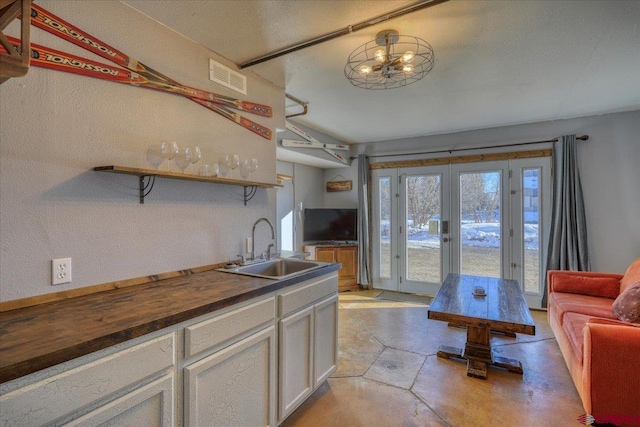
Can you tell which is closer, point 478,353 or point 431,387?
point 431,387

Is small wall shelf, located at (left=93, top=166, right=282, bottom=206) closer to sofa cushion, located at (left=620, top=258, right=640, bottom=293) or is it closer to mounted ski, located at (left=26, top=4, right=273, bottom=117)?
mounted ski, located at (left=26, top=4, right=273, bottom=117)

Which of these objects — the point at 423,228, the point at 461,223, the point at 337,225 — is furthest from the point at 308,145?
the point at 461,223

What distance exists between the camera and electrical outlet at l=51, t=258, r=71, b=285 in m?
1.45

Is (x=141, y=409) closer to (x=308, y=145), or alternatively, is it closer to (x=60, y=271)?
(x=60, y=271)

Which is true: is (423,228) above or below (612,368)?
above

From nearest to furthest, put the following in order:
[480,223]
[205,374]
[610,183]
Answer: [205,374]
[610,183]
[480,223]

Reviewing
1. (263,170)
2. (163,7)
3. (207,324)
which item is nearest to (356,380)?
(207,324)

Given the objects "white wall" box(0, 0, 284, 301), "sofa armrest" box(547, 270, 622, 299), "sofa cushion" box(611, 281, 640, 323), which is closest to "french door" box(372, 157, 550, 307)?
"sofa armrest" box(547, 270, 622, 299)

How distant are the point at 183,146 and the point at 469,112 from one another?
3275mm

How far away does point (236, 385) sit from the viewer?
158 centimetres

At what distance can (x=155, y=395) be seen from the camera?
1.22m

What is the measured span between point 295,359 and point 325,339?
14.1 inches

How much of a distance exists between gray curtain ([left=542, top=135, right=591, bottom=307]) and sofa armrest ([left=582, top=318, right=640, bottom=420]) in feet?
7.74

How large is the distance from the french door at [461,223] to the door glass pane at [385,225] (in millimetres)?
17
